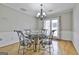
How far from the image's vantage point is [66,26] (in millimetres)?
1962

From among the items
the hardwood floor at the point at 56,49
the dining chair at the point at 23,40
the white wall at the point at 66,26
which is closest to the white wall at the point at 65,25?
the white wall at the point at 66,26

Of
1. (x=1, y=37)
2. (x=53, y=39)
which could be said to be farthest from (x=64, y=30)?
(x=1, y=37)

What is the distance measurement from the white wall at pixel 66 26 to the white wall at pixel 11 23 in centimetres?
51

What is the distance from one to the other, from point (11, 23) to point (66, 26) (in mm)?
980

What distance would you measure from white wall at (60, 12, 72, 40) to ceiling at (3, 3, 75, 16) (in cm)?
12

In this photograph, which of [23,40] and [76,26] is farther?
[23,40]

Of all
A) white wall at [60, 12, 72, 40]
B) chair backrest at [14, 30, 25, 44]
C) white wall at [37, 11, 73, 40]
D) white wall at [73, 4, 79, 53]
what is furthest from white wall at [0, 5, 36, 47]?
white wall at [73, 4, 79, 53]

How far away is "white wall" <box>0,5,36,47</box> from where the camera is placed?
1913mm

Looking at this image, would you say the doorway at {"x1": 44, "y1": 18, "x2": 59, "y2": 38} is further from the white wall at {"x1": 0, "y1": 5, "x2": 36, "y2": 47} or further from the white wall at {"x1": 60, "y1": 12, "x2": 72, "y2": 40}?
the white wall at {"x1": 0, "y1": 5, "x2": 36, "y2": 47}

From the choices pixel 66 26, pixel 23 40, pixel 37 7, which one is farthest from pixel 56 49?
pixel 37 7

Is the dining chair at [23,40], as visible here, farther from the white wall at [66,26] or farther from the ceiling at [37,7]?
the white wall at [66,26]

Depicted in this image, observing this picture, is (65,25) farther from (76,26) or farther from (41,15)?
(41,15)

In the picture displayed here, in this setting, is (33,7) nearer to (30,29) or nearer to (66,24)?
(30,29)
